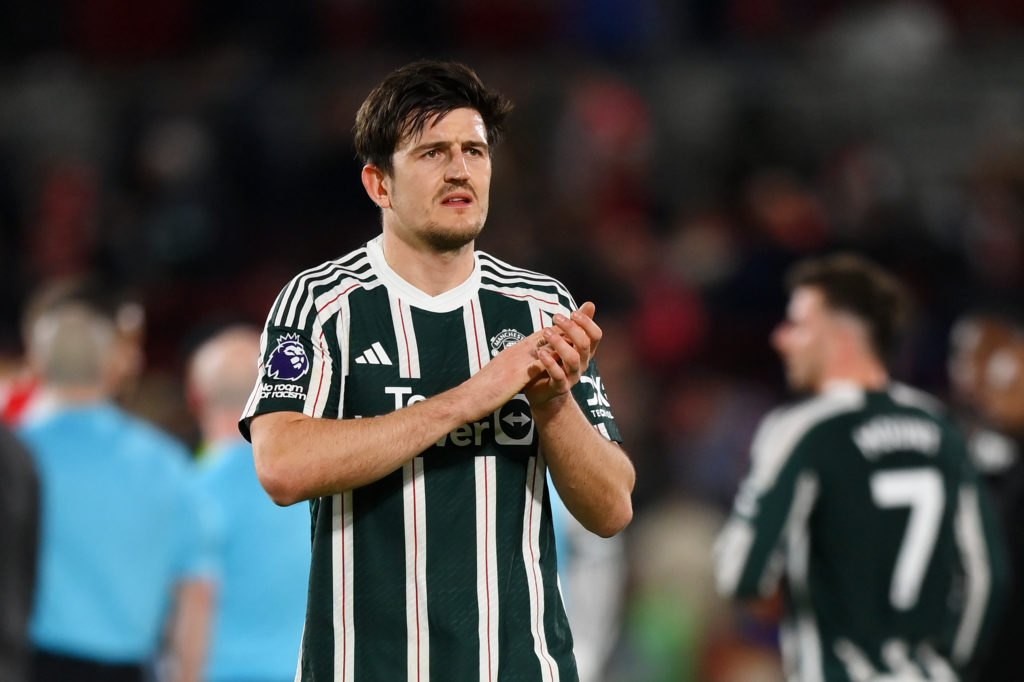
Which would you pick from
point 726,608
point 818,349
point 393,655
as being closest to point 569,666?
point 393,655

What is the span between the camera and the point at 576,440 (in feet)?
10.0

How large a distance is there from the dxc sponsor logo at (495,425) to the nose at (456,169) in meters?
0.47

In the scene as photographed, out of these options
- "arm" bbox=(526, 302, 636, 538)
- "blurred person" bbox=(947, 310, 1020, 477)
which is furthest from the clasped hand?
"blurred person" bbox=(947, 310, 1020, 477)

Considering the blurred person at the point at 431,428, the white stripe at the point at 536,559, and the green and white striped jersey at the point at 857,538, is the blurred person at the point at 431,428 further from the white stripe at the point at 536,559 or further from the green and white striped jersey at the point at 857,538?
the green and white striped jersey at the point at 857,538

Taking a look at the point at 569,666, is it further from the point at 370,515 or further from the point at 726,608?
the point at 726,608

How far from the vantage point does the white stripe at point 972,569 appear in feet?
16.6

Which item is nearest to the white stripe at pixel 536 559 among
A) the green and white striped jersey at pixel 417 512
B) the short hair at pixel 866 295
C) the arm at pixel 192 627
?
the green and white striped jersey at pixel 417 512

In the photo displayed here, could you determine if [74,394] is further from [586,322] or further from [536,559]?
[586,322]

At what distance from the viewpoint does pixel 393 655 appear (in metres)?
3.06

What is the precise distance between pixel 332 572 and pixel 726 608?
6339 mm

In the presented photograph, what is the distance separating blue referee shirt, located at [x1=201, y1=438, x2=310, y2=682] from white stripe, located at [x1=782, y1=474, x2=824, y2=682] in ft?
5.64

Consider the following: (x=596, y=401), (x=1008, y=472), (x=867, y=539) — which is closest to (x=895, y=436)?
(x=867, y=539)

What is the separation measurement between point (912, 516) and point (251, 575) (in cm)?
236

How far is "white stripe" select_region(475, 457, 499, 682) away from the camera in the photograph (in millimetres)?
3082
